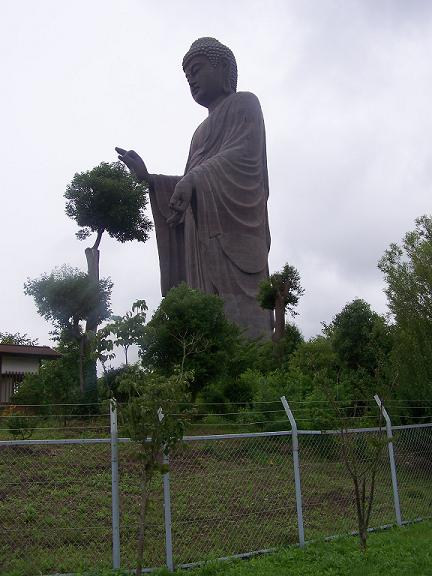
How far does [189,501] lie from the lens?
7.29 meters

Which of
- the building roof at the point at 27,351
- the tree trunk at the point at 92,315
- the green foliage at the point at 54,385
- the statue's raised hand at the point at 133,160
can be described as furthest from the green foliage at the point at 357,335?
the building roof at the point at 27,351

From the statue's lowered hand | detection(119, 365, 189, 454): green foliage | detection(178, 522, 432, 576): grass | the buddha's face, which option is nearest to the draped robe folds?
the statue's lowered hand

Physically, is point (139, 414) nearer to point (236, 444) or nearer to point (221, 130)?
point (236, 444)

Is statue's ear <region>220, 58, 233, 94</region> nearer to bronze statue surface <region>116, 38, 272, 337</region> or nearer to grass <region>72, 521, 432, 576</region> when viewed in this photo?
bronze statue surface <region>116, 38, 272, 337</region>

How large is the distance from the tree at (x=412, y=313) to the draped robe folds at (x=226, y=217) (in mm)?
7316

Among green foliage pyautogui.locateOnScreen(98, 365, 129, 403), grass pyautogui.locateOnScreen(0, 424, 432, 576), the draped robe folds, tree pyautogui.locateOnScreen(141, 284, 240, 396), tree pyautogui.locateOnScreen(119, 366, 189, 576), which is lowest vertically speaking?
grass pyautogui.locateOnScreen(0, 424, 432, 576)

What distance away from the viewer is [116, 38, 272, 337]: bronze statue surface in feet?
69.2

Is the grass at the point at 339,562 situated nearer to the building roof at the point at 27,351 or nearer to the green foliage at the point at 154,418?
the green foliage at the point at 154,418

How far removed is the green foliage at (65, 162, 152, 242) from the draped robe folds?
5081 mm

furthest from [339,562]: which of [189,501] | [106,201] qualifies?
[106,201]

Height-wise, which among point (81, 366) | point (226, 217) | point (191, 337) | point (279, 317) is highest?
point (226, 217)

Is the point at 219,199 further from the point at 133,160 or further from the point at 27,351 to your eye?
the point at 27,351

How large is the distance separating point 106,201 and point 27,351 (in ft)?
22.4

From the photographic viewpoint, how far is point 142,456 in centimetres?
496
